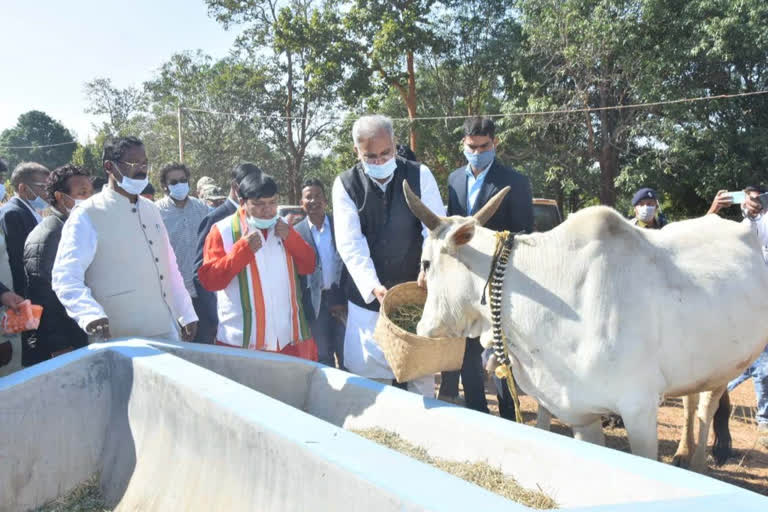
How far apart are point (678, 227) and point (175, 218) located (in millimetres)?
4377

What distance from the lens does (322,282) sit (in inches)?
208

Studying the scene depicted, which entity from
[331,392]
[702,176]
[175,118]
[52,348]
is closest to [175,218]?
[52,348]

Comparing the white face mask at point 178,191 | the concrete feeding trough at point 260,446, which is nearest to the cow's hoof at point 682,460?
the concrete feeding trough at point 260,446

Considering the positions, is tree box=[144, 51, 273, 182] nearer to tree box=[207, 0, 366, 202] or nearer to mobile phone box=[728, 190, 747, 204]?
tree box=[207, 0, 366, 202]

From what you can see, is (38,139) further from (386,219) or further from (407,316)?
(407,316)

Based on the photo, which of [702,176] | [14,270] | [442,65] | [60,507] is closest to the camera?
[60,507]

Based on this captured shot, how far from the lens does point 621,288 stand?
309 cm

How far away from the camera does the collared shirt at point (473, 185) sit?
433 cm

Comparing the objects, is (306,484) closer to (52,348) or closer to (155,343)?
(155,343)

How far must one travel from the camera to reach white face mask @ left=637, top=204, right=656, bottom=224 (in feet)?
19.5

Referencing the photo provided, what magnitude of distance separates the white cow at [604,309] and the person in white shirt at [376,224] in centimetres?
54

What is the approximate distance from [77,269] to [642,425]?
301 cm

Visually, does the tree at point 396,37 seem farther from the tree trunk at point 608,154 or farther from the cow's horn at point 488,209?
the cow's horn at point 488,209

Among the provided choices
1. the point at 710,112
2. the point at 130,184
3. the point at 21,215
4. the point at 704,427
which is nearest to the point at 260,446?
the point at 130,184
